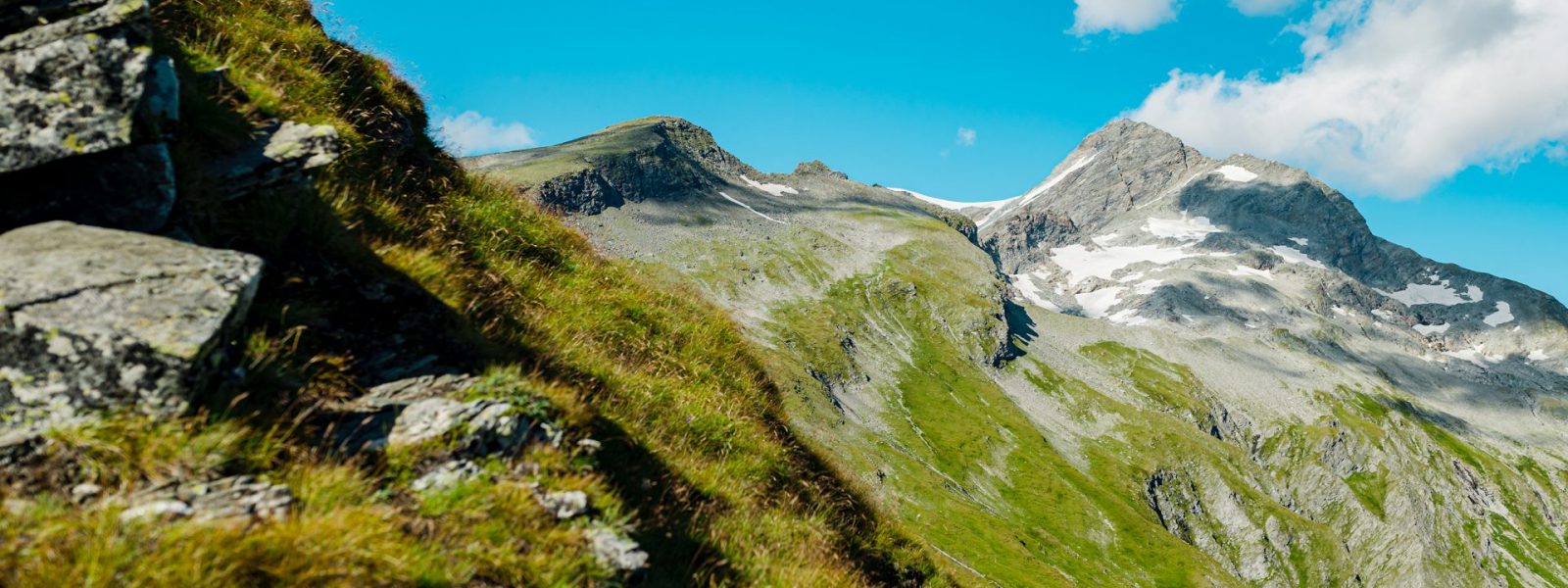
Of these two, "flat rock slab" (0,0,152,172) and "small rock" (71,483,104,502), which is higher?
"flat rock slab" (0,0,152,172)

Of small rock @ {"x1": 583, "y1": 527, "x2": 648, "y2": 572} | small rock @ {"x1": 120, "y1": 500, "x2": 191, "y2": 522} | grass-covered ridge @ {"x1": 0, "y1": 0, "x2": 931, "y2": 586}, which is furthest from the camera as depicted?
small rock @ {"x1": 583, "y1": 527, "x2": 648, "y2": 572}

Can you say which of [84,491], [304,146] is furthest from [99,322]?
[304,146]

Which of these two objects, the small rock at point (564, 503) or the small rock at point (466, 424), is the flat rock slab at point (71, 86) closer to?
the small rock at point (466, 424)

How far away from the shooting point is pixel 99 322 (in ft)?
17.2

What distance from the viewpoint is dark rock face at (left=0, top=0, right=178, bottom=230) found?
614 centimetres

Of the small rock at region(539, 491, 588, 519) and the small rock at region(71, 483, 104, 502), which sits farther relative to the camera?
the small rock at region(539, 491, 588, 519)

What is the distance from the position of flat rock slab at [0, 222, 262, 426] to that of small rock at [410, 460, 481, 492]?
174 cm

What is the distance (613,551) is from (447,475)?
61.0 inches

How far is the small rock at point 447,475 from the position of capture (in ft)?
20.2

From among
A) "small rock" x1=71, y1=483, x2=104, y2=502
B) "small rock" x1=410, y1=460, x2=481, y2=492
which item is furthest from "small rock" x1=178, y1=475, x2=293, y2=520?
"small rock" x1=410, y1=460, x2=481, y2=492

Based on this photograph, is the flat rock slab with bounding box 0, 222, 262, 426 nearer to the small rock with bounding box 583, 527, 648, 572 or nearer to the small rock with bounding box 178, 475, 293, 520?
the small rock with bounding box 178, 475, 293, 520

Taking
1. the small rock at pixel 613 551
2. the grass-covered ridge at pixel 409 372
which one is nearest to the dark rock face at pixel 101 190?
the grass-covered ridge at pixel 409 372

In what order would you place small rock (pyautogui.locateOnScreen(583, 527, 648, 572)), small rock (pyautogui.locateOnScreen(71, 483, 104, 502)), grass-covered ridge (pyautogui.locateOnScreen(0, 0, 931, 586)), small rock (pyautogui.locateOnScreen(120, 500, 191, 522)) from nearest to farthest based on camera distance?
1. small rock (pyautogui.locateOnScreen(120, 500, 191, 522))
2. small rock (pyautogui.locateOnScreen(71, 483, 104, 502))
3. grass-covered ridge (pyautogui.locateOnScreen(0, 0, 931, 586))
4. small rock (pyautogui.locateOnScreen(583, 527, 648, 572))

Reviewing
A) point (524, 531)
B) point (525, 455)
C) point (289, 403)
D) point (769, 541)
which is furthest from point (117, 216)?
point (769, 541)
